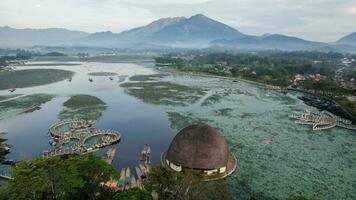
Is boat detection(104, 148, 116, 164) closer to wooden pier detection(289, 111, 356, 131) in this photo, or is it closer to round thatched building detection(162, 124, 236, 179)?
round thatched building detection(162, 124, 236, 179)

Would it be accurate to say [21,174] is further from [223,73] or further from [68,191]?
[223,73]

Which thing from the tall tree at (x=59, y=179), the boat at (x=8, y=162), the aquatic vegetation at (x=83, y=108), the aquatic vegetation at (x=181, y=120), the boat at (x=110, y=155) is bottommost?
the boat at (x=8, y=162)

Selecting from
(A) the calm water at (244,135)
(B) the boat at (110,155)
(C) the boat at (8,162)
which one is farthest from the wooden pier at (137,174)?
(C) the boat at (8,162)

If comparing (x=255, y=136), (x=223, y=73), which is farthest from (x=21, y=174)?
(x=223, y=73)

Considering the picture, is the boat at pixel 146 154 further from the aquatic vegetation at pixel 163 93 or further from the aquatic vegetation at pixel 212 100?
the aquatic vegetation at pixel 212 100

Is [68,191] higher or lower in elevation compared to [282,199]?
higher

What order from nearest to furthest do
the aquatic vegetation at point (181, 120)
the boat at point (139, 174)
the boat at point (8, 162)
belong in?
the boat at point (139, 174) < the boat at point (8, 162) < the aquatic vegetation at point (181, 120)

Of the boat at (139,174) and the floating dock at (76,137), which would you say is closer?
the boat at (139,174)

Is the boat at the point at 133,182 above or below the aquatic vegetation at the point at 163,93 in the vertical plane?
below
